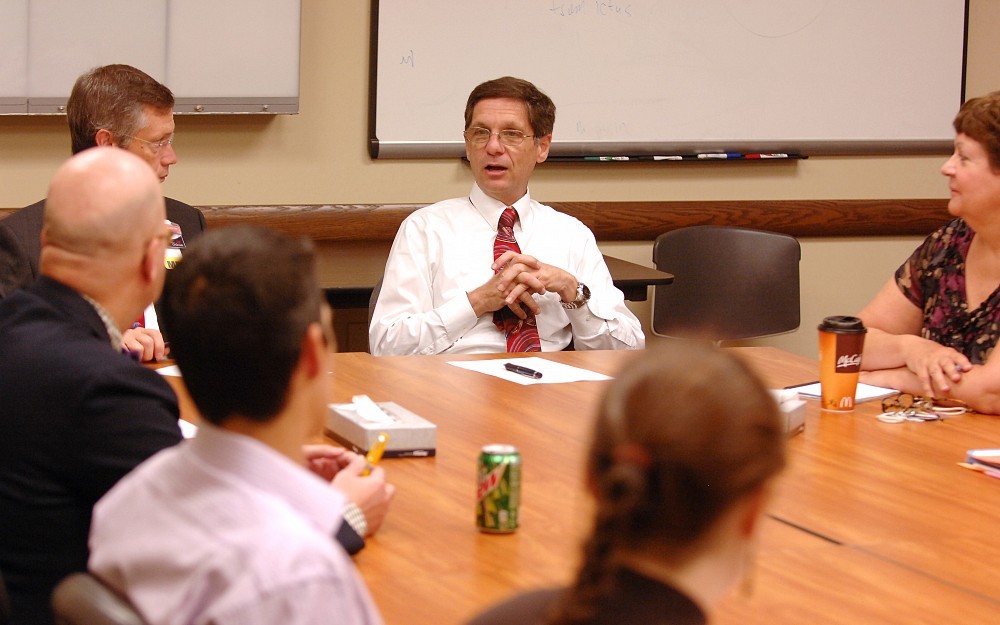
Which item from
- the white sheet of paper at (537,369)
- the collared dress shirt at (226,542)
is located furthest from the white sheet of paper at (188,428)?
the collared dress shirt at (226,542)

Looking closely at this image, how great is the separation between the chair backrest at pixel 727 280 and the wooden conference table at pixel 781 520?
2170 mm

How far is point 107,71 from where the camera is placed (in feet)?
10.5

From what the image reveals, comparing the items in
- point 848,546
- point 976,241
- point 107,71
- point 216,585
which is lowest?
point 848,546

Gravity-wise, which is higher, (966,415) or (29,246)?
(29,246)

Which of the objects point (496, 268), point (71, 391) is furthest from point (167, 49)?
point (71, 391)

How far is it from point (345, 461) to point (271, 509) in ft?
2.80

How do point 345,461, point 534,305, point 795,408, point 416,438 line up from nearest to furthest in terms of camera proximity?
1. point 345,461
2. point 416,438
3. point 795,408
4. point 534,305

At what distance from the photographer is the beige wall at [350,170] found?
15.1 feet

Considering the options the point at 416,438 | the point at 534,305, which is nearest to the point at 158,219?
the point at 416,438

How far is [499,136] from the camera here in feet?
12.1

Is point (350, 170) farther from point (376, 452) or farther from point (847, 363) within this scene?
point (376, 452)

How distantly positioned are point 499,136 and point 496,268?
1.55ft

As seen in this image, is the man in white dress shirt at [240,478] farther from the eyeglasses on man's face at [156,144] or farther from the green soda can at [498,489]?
the eyeglasses on man's face at [156,144]

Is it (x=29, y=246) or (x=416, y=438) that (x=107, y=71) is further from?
(x=416, y=438)
